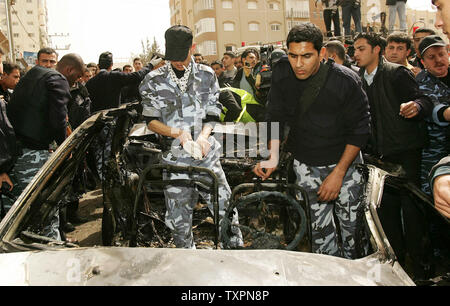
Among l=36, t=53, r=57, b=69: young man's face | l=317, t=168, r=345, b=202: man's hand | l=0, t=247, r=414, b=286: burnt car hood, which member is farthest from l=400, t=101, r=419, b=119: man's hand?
l=36, t=53, r=57, b=69: young man's face

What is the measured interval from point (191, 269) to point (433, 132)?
2.89 meters

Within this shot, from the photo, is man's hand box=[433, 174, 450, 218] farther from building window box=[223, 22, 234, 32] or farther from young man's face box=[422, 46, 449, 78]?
building window box=[223, 22, 234, 32]

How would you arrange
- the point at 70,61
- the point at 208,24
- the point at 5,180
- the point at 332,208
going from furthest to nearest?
the point at 208,24 < the point at 70,61 < the point at 5,180 < the point at 332,208

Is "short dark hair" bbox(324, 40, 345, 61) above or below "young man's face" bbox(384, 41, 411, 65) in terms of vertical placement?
above

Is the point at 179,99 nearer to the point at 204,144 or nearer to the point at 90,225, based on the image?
the point at 204,144

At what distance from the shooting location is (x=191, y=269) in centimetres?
152

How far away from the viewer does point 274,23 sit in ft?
146

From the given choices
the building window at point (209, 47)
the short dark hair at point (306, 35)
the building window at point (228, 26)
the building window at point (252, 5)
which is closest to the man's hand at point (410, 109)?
the short dark hair at point (306, 35)

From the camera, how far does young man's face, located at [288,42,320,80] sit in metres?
2.48

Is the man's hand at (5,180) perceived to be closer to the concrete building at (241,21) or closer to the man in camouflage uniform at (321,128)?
the man in camouflage uniform at (321,128)

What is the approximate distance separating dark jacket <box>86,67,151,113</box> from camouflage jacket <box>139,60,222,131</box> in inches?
86.5

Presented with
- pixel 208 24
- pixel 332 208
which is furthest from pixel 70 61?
pixel 208 24

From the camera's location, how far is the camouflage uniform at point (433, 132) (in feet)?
10.6
